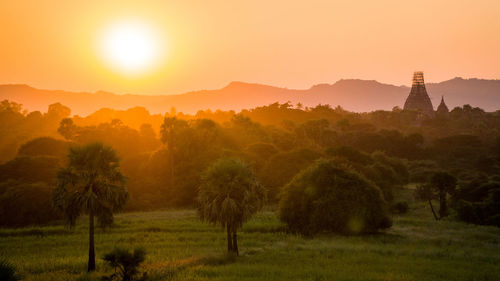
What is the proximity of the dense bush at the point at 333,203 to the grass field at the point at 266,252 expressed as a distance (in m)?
1.68

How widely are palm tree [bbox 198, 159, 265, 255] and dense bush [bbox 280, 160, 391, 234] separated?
14.3 metres

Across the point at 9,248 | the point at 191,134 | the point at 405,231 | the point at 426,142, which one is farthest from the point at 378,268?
the point at 426,142

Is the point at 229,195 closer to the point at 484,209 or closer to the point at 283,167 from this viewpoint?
the point at 484,209

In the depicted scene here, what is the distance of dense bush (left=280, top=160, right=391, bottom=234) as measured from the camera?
147ft

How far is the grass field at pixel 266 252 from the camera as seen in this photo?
2678 centimetres

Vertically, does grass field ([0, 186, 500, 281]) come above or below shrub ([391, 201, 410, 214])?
below

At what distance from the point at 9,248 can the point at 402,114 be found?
154717 mm

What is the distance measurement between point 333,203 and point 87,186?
1073 inches

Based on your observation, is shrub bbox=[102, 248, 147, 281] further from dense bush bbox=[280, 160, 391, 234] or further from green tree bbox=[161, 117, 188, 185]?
green tree bbox=[161, 117, 188, 185]

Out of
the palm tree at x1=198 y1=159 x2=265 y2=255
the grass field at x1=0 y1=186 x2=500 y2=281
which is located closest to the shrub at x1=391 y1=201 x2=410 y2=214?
the grass field at x1=0 y1=186 x2=500 y2=281

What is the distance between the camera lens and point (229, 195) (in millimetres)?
32594

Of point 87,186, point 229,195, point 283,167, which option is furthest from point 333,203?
point 283,167

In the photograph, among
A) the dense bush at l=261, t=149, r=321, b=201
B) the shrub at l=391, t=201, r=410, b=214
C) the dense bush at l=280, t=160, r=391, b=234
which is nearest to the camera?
the dense bush at l=280, t=160, r=391, b=234

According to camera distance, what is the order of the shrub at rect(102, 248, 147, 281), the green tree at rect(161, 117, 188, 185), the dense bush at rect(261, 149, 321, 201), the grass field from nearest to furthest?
the shrub at rect(102, 248, 147, 281), the grass field, the dense bush at rect(261, 149, 321, 201), the green tree at rect(161, 117, 188, 185)
